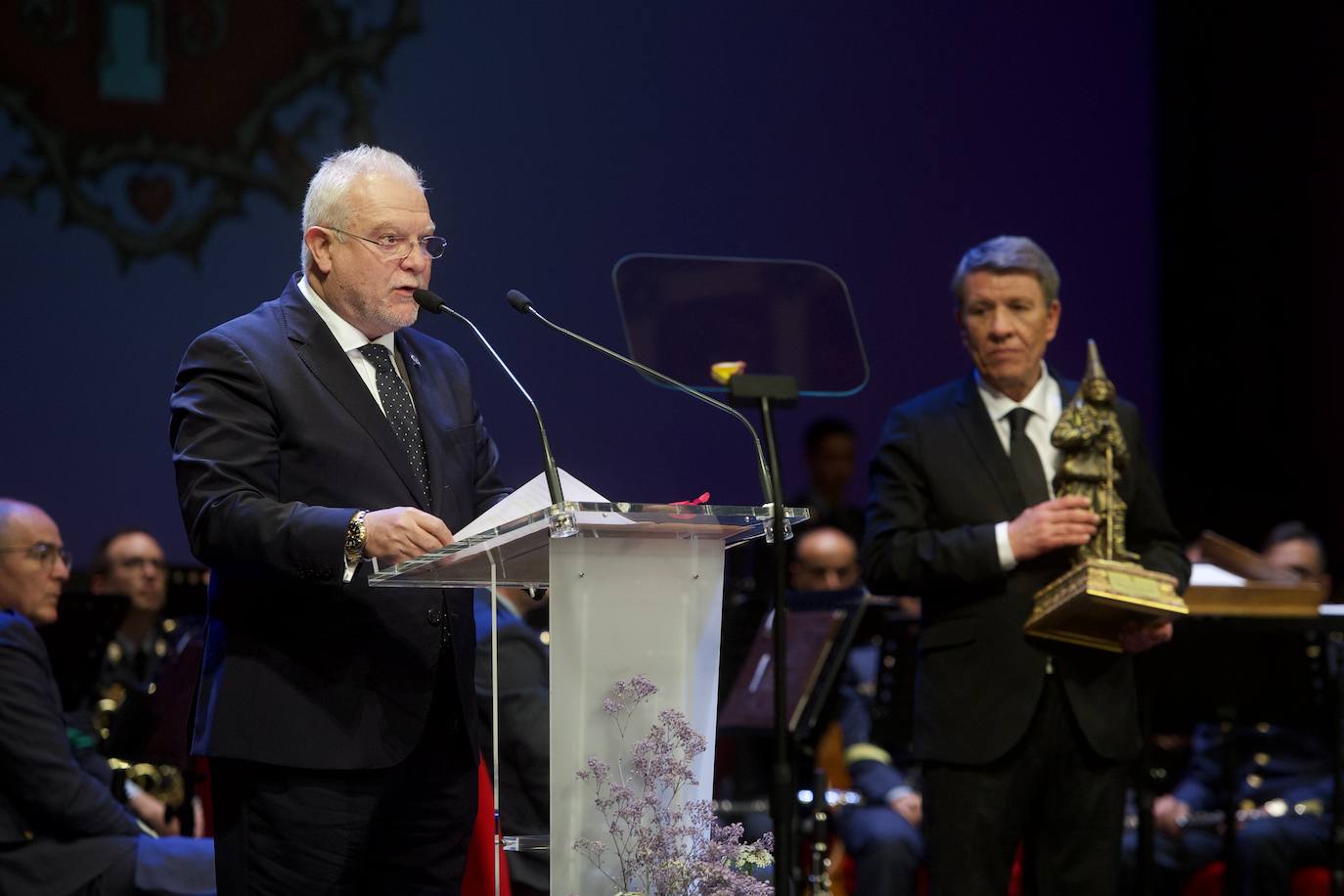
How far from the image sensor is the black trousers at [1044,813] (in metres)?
3.19

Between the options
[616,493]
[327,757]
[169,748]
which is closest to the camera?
[327,757]

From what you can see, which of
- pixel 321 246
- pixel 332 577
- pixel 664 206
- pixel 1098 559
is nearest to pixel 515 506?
pixel 332 577

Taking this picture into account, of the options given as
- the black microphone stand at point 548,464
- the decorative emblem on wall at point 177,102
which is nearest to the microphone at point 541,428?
the black microphone stand at point 548,464

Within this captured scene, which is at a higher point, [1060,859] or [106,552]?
[106,552]

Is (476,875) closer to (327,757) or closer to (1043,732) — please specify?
(327,757)

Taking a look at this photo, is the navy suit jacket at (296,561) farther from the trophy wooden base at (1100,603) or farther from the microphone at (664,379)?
the trophy wooden base at (1100,603)

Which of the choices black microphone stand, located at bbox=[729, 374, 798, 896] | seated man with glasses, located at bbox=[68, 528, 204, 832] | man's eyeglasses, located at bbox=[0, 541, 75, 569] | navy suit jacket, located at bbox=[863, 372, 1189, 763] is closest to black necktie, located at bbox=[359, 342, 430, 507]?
black microphone stand, located at bbox=[729, 374, 798, 896]

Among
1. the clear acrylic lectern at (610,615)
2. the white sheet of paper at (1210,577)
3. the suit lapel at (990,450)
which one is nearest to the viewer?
the clear acrylic lectern at (610,615)

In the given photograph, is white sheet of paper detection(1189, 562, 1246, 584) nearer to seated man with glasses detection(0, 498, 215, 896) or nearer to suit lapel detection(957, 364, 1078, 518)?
suit lapel detection(957, 364, 1078, 518)

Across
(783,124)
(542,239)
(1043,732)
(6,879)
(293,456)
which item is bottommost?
(6,879)

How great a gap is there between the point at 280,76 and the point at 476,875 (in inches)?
150

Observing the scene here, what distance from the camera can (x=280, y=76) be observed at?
600 centimetres

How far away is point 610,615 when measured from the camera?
2.16 meters

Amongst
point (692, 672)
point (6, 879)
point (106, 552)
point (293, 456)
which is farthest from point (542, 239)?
point (692, 672)
